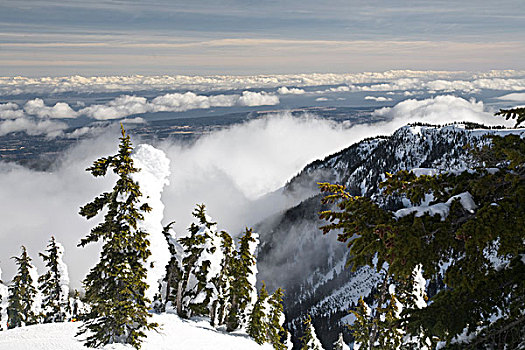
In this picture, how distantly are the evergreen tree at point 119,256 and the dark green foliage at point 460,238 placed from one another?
16.2 m

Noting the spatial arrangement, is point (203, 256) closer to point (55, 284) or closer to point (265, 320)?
point (265, 320)

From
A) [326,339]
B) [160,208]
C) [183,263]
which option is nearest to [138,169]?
[160,208]

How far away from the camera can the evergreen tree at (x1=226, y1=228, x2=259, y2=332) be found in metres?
37.1

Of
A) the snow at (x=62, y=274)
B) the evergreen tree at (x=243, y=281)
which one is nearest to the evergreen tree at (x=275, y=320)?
the evergreen tree at (x=243, y=281)

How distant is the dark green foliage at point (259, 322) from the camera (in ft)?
117

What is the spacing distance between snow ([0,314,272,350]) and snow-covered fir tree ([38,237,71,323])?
21.5 meters

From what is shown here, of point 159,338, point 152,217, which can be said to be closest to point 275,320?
point 159,338

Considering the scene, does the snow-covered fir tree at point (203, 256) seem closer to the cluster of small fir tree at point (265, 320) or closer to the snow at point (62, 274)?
the cluster of small fir tree at point (265, 320)

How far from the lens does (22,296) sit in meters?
52.6

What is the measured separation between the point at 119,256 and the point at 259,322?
18.5m

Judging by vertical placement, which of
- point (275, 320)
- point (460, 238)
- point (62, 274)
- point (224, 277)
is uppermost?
point (460, 238)

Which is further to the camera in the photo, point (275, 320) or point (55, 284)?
point (55, 284)

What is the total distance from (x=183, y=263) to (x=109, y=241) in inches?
644

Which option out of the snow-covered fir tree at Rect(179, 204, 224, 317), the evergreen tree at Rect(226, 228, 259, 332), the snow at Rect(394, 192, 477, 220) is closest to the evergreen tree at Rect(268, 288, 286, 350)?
the evergreen tree at Rect(226, 228, 259, 332)
